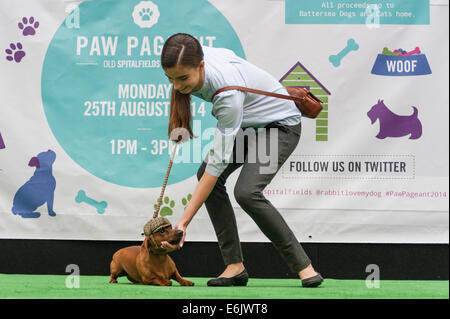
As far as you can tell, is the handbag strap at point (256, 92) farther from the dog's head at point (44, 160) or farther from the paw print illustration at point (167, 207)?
the dog's head at point (44, 160)

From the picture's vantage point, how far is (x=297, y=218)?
12.2ft

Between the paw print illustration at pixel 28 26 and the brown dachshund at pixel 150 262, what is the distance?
1.55 meters

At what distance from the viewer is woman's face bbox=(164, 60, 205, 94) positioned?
247cm

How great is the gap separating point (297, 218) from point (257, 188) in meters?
1.06

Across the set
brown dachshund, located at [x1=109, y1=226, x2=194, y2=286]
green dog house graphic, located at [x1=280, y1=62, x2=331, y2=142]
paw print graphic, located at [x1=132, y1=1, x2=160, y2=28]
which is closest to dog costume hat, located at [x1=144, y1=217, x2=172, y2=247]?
brown dachshund, located at [x1=109, y1=226, x2=194, y2=286]

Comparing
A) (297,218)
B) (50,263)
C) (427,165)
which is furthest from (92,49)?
(427,165)

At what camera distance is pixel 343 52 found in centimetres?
374

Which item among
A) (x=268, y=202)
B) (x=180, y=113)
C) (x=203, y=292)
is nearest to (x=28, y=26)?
(x=180, y=113)

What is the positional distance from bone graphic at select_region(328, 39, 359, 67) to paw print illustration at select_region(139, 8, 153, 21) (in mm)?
1052

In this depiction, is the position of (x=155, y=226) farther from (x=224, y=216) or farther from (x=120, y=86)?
(x=120, y=86)

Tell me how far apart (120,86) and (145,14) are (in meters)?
0.44

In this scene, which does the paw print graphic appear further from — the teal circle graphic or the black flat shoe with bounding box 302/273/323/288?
the black flat shoe with bounding box 302/273/323/288

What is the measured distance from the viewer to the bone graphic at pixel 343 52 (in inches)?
147

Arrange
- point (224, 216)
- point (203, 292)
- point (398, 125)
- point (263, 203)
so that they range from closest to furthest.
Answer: point (203, 292) < point (263, 203) < point (224, 216) < point (398, 125)
